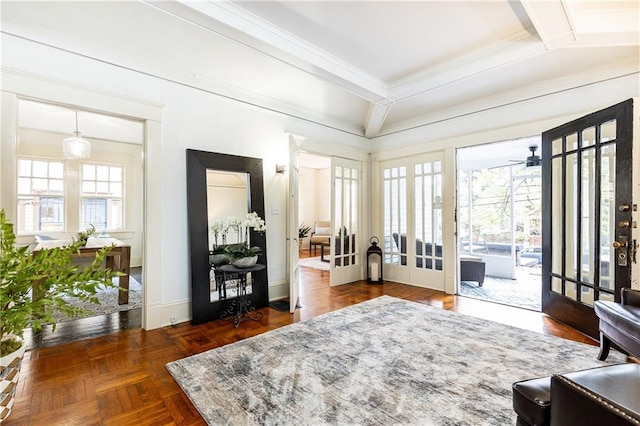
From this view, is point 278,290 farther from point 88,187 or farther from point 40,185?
point 40,185

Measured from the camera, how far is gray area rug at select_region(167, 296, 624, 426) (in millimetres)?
1694

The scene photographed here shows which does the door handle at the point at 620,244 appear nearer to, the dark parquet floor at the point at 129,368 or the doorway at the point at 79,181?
the dark parquet floor at the point at 129,368

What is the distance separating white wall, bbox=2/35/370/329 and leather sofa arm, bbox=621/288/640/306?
346 centimetres

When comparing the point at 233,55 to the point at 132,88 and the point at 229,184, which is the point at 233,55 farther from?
the point at 229,184

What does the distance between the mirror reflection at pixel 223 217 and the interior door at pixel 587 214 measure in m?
3.53

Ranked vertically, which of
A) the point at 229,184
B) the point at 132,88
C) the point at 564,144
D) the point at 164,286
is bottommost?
the point at 164,286

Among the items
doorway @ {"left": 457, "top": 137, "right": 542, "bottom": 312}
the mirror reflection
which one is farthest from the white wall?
doorway @ {"left": 457, "top": 137, "right": 542, "bottom": 312}

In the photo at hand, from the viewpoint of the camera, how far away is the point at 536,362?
2268mm

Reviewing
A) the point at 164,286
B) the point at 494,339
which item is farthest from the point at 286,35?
the point at 494,339

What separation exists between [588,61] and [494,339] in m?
3.00

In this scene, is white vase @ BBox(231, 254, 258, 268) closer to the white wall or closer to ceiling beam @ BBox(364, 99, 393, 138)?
the white wall

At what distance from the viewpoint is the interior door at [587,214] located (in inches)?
98.5

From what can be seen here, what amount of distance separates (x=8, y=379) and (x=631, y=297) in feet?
13.4

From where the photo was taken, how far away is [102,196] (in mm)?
6180
